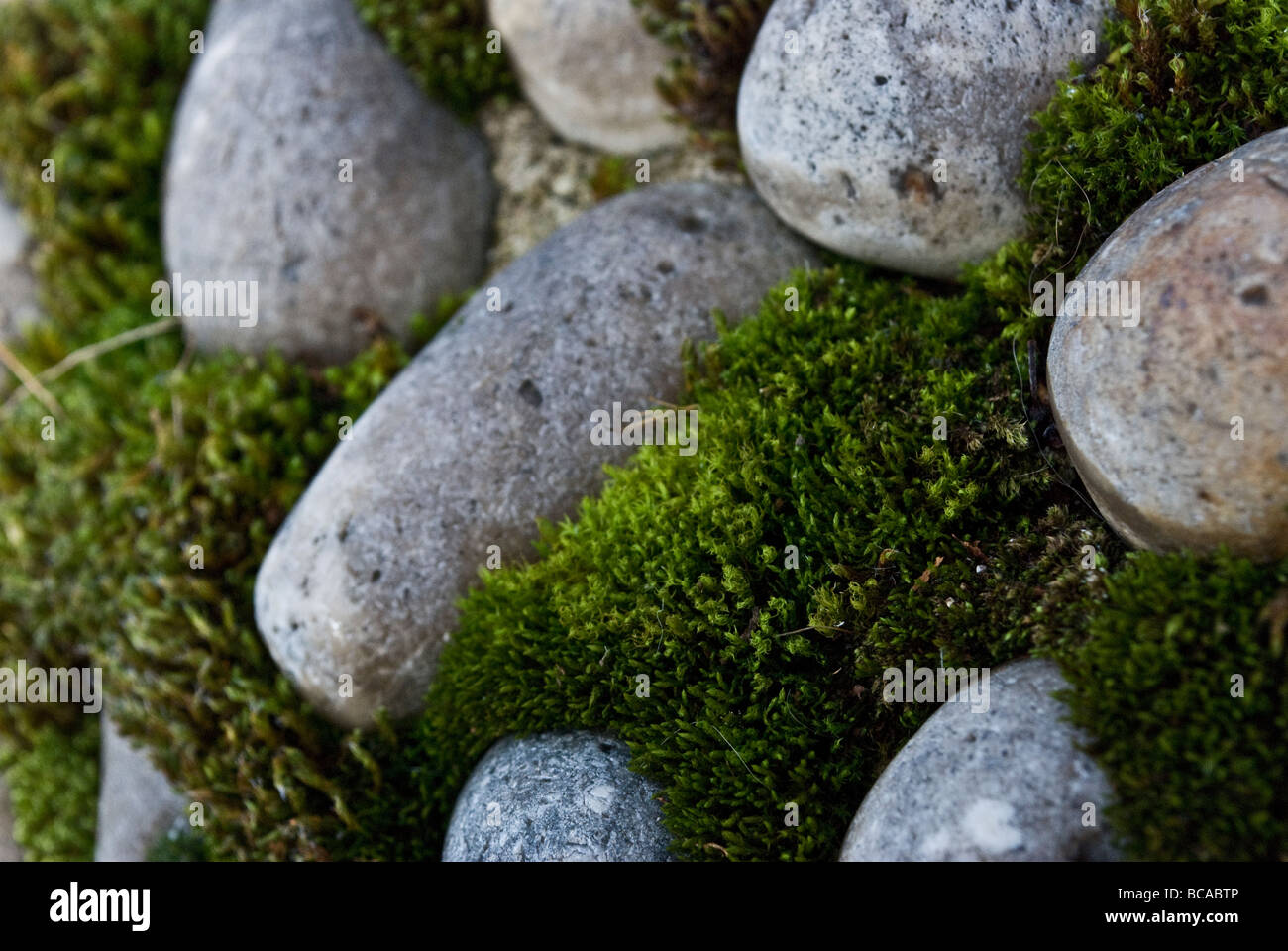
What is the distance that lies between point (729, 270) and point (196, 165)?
3.65m

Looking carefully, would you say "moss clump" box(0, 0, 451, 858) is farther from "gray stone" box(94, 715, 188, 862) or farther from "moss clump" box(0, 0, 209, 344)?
"gray stone" box(94, 715, 188, 862)

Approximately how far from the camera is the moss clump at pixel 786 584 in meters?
3.64

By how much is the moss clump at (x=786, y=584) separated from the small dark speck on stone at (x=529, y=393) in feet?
2.09

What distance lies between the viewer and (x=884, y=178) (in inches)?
170

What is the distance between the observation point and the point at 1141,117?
3881 millimetres

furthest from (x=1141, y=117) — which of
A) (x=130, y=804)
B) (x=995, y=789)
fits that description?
(x=130, y=804)

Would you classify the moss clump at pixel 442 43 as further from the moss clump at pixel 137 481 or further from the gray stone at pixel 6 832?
the gray stone at pixel 6 832

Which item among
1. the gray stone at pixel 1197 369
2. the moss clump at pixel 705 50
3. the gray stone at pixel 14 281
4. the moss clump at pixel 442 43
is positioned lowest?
the gray stone at pixel 1197 369

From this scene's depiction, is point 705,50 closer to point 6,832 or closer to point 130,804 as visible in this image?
point 130,804

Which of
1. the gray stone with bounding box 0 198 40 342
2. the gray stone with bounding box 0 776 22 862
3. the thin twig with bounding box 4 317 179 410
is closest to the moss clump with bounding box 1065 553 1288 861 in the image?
the thin twig with bounding box 4 317 179 410

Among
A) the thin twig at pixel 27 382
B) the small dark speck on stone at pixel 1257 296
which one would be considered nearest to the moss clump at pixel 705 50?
the small dark speck on stone at pixel 1257 296

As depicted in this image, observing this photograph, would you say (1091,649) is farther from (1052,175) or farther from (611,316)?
(611,316)
